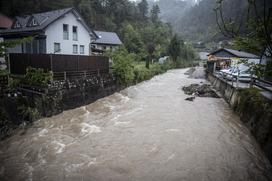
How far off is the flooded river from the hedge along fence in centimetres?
334

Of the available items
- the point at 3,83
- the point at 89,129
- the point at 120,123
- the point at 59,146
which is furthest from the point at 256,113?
the point at 3,83

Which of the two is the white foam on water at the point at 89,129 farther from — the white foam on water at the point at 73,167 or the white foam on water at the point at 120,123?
the white foam on water at the point at 73,167

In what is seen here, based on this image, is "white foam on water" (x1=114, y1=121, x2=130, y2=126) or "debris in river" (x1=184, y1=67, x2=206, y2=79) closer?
"white foam on water" (x1=114, y1=121, x2=130, y2=126)

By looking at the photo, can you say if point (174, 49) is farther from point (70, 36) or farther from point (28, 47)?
point (28, 47)

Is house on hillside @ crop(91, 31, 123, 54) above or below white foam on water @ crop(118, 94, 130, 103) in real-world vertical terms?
above

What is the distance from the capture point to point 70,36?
25312 mm

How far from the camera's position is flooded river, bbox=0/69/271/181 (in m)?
6.83

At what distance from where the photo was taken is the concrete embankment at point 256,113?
27.5ft

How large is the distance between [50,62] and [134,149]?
8.73 metres

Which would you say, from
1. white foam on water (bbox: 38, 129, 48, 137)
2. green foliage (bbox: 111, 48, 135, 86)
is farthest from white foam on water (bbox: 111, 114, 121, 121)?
green foliage (bbox: 111, 48, 135, 86)

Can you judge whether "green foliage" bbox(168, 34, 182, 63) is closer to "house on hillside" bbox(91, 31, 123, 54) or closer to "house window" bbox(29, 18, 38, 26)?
"house on hillside" bbox(91, 31, 123, 54)

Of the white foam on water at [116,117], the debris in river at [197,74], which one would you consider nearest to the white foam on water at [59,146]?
the white foam on water at [116,117]

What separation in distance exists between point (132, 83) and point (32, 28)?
470 inches

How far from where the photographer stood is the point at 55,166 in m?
7.20
